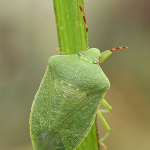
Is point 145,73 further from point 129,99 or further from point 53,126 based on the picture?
point 53,126

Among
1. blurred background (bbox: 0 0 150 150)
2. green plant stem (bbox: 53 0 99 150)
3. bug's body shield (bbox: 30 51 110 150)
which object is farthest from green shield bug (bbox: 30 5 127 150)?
blurred background (bbox: 0 0 150 150)

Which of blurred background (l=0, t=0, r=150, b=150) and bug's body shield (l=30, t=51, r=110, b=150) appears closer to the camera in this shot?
bug's body shield (l=30, t=51, r=110, b=150)

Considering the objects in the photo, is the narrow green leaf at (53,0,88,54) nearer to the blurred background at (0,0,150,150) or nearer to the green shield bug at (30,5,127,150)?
the green shield bug at (30,5,127,150)

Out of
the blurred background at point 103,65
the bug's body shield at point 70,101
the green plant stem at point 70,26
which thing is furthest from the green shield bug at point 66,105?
the blurred background at point 103,65

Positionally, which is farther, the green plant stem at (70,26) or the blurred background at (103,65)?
the blurred background at (103,65)

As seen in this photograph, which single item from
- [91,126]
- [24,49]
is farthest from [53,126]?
[24,49]

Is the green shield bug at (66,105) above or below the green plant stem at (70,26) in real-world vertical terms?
below

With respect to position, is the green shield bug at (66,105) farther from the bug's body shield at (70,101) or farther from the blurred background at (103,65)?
the blurred background at (103,65)
